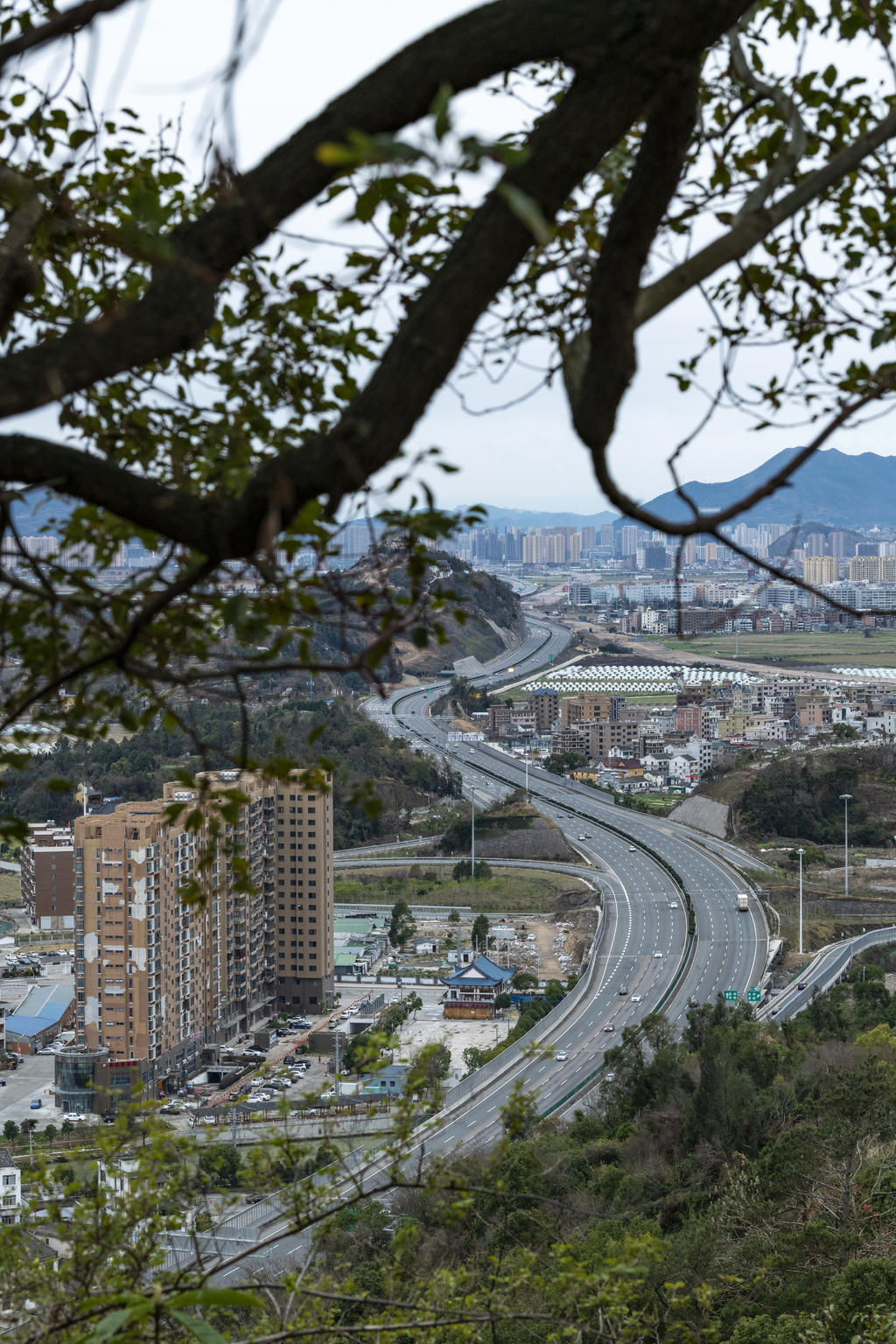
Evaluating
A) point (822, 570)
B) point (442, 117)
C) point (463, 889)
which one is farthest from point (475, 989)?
point (822, 570)

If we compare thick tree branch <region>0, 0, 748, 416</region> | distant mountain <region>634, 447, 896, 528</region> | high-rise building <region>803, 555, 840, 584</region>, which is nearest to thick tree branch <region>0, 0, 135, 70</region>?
thick tree branch <region>0, 0, 748, 416</region>

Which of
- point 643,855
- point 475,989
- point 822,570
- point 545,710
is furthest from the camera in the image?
point 822,570

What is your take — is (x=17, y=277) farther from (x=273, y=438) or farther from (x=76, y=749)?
(x=76, y=749)

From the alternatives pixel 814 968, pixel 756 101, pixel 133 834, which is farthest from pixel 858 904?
pixel 756 101

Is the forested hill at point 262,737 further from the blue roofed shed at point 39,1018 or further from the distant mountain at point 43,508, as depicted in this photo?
the distant mountain at point 43,508

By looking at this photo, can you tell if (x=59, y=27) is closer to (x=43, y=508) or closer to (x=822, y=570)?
(x=43, y=508)

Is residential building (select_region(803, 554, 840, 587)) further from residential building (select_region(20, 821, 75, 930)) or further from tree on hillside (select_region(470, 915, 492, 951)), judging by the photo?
residential building (select_region(20, 821, 75, 930))

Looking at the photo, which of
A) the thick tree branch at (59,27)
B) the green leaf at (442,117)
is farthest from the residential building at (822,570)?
the green leaf at (442,117)
